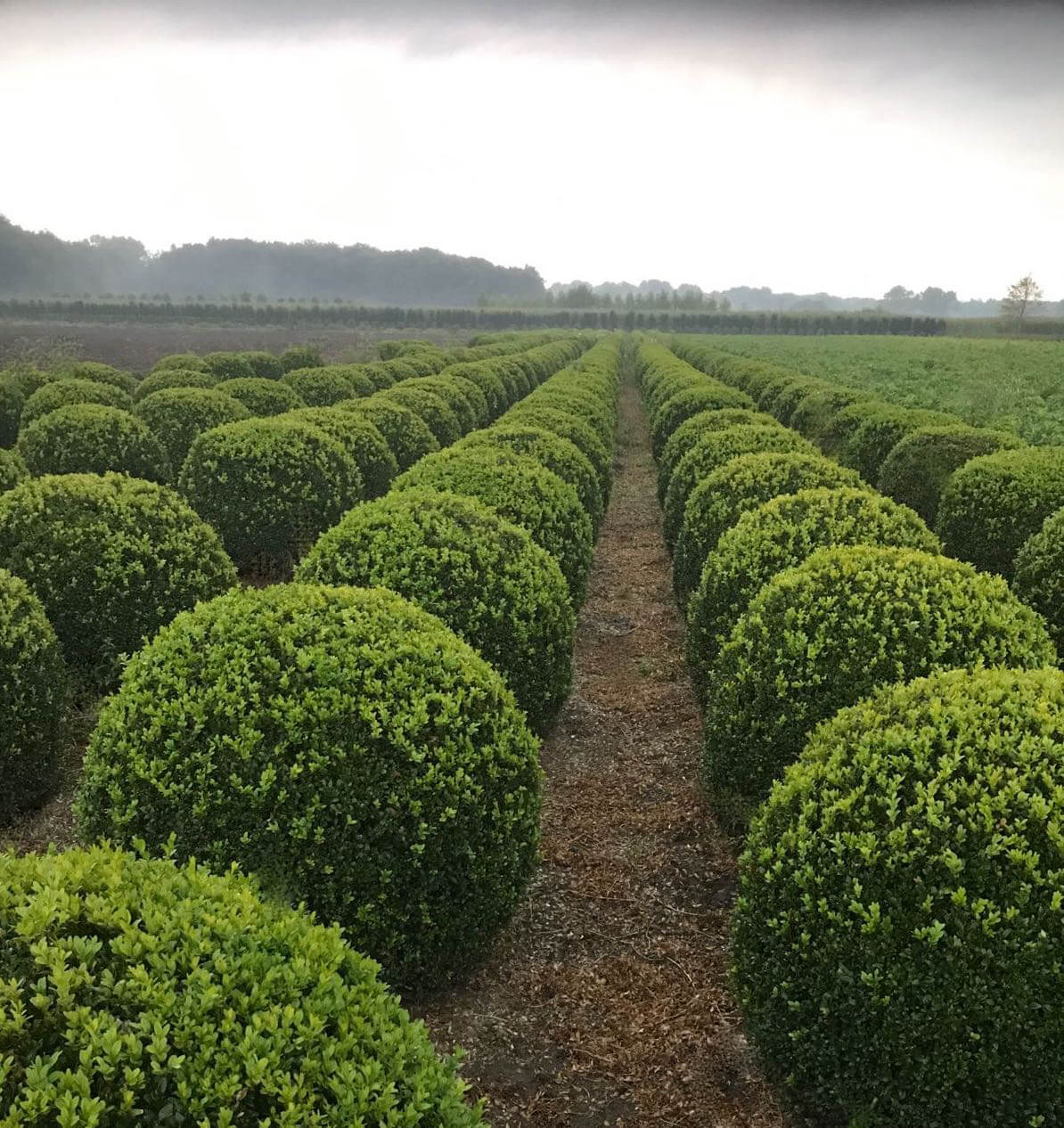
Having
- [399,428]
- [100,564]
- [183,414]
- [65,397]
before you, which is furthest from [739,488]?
[65,397]

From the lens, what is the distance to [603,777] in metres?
7.98

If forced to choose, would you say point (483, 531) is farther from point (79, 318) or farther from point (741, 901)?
point (79, 318)

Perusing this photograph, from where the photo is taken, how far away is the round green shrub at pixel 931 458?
1352 centimetres

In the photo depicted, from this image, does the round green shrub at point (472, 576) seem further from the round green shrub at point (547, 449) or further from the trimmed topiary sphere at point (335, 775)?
the round green shrub at point (547, 449)

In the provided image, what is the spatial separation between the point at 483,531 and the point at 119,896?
16.3ft

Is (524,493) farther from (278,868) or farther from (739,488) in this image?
(278,868)

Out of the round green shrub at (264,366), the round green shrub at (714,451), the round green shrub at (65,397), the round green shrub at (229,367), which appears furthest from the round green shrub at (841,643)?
the round green shrub at (264,366)

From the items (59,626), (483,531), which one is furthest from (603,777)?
(59,626)

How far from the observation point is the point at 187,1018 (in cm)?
236

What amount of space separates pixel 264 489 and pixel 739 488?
22.7 feet

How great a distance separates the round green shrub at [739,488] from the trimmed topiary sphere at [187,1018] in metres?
7.51

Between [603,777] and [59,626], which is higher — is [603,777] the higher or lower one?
the lower one

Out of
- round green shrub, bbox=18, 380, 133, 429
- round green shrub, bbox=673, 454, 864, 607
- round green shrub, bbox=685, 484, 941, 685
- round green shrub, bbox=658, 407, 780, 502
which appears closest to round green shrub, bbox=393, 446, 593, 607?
round green shrub, bbox=673, 454, 864, 607

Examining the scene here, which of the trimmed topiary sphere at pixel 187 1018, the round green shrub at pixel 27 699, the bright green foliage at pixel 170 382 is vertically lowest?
the round green shrub at pixel 27 699
